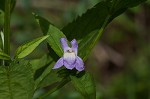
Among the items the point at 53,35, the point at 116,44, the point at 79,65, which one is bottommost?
the point at 116,44

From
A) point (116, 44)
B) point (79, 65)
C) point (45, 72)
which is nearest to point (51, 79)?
point (45, 72)

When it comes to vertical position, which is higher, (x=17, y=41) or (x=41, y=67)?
(x=41, y=67)

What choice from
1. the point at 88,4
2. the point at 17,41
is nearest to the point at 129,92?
the point at 88,4

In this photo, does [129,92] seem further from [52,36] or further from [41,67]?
[52,36]

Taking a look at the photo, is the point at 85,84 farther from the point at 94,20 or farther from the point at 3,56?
the point at 94,20

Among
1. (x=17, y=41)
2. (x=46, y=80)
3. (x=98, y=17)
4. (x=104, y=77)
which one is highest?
(x=98, y=17)

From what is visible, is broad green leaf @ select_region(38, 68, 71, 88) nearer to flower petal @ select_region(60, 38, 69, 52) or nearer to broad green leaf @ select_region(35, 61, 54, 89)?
broad green leaf @ select_region(35, 61, 54, 89)

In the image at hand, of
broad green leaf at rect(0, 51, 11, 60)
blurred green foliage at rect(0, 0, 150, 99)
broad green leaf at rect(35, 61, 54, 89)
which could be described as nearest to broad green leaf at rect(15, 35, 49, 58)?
broad green leaf at rect(0, 51, 11, 60)
